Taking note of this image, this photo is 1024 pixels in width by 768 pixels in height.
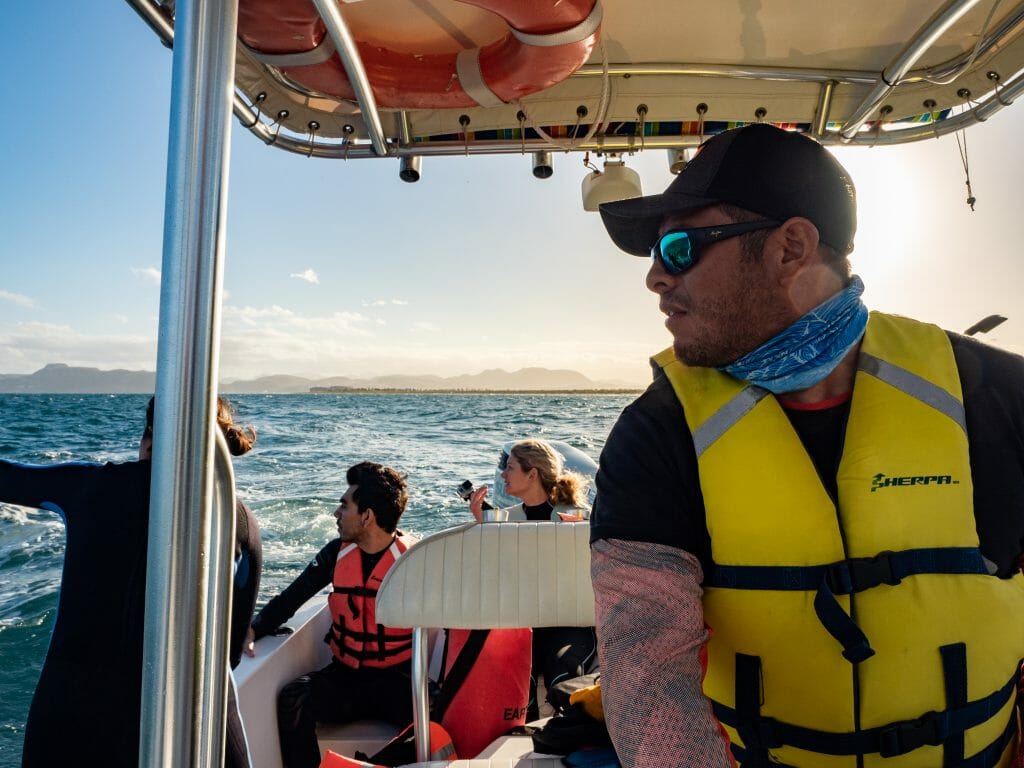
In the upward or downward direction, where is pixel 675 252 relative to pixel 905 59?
downward

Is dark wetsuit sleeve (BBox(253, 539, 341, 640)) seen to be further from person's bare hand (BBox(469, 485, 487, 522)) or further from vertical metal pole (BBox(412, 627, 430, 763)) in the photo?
vertical metal pole (BBox(412, 627, 430, 763))

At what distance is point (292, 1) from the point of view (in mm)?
1253

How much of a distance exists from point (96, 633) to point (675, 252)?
1.53 m

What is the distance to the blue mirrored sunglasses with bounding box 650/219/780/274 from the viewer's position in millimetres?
1031

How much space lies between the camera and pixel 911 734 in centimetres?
92

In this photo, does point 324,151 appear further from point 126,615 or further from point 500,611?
point 500,611

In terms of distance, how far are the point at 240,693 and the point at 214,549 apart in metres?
2.07

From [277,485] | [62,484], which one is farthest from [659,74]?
[277,485]

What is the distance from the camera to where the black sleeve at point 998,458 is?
0.98 meters

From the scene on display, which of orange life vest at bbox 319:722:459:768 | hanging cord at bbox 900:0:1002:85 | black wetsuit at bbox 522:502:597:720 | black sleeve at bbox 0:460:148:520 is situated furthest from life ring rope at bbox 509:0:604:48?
black wetsuit at bbox 522:502:597:720

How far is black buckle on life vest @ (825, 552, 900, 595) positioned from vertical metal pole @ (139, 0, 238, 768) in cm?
79

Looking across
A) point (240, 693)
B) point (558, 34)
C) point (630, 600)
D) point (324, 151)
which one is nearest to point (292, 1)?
point (558, 34)

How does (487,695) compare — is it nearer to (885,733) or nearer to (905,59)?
(885,733)

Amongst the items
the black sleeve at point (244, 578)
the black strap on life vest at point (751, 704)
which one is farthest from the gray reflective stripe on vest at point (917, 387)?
the black sleeve at point (244, 578)
